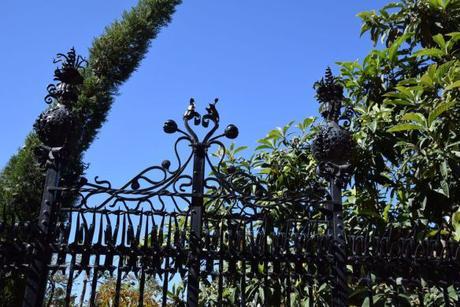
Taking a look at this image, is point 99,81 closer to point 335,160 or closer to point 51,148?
point 51,148

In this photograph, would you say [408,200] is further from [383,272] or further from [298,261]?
[298,261]

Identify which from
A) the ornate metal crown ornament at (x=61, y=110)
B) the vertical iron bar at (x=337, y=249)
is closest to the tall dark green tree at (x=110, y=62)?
the ornate metal crown ornament at (x=61, y=110)

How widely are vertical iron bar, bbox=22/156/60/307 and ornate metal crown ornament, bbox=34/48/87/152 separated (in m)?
0.28

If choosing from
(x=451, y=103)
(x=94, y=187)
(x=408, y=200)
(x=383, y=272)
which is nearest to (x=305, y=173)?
(x=408, y=200)

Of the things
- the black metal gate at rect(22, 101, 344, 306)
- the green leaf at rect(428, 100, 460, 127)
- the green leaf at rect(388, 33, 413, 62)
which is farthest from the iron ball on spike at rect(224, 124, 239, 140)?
the green leaf at rect(388, 33, 413, 62)

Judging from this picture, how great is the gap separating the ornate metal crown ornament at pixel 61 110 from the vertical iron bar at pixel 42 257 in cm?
28

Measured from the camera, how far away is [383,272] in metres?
3.42

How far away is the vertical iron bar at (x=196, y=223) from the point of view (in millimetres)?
3039

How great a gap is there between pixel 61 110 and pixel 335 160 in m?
1.99

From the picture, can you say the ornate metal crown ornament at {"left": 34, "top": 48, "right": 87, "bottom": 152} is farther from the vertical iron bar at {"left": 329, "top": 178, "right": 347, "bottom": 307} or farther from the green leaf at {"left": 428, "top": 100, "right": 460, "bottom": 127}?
the green leaf at {"left": 428, "top": 100, "right": 460, "bottom": 127}

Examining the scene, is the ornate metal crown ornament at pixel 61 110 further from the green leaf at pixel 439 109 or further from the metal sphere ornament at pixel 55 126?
the green leaf at pixel 439 109

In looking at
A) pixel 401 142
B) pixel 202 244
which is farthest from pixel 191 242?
pixel 401 142

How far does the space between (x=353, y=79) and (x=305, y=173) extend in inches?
52.1

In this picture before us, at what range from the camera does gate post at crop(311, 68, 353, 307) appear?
3324mm
